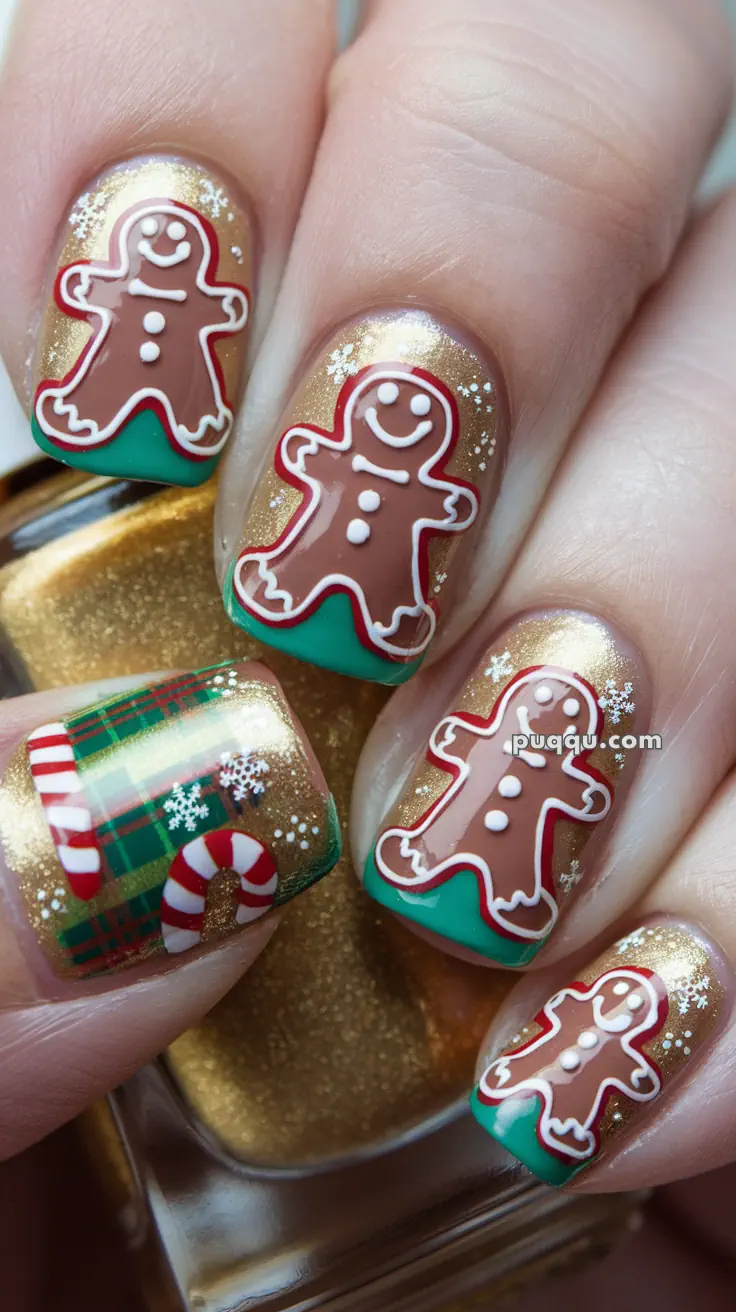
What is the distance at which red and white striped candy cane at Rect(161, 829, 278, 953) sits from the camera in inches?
17.6

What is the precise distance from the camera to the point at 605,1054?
19.5 inches

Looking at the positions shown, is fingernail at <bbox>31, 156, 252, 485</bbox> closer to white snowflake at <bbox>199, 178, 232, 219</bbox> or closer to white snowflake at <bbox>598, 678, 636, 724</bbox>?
white snowflake at <bbox>199, 178, 232, 219</bbox>

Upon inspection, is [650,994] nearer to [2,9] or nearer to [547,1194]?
[547,1194]

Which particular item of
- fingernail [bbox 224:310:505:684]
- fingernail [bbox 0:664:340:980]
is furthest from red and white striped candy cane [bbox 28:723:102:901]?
fingernail [bbox 224:310:505:684]

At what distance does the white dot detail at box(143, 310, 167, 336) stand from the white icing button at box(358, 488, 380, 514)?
4.4 inches

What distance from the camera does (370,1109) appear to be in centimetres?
61

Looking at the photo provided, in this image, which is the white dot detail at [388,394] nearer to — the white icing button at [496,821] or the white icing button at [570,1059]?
the white icing button at [496,821]

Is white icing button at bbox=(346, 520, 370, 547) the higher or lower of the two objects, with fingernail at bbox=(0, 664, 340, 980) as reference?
higher

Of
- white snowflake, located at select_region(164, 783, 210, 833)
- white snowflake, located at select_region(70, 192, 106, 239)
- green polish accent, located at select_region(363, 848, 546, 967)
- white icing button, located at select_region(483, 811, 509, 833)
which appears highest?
white snowflake, located at select_region(70, 192, 106, 239)

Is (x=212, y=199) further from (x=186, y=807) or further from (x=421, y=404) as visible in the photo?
(x=186, y=807)

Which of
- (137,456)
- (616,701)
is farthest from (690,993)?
(137,456)

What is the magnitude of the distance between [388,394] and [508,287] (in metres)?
0.08

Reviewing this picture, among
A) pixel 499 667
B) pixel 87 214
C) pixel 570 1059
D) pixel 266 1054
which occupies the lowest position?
pixel 266 1054

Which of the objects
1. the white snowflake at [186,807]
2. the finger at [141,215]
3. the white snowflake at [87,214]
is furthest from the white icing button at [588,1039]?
the white snowflake at [87,214]
